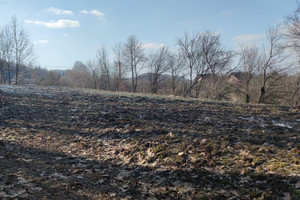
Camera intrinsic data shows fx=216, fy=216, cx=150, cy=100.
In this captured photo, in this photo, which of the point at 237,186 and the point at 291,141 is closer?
the point at 237,186

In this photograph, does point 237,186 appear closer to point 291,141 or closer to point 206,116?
point 291,141

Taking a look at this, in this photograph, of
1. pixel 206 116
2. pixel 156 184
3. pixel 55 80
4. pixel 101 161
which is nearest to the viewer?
pixel 156 184

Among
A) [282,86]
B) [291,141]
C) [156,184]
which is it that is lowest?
[156,184]

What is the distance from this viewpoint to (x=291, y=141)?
522 cm

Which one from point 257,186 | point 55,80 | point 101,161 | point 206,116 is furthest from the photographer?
point 55,80

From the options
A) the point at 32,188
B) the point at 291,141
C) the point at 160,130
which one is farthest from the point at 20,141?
the point at 291,141

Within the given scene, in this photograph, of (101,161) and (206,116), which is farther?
(206,116)

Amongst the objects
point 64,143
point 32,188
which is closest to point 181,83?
point 64,143

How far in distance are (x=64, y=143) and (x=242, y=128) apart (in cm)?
518

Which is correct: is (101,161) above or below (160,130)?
below

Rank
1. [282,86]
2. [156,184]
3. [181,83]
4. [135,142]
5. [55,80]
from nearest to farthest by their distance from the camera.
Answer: [156,184] < [135,142] < [282,86] < [181,83] < [55,80]

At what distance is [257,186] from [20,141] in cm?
599

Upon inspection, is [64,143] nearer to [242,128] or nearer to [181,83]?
[242,128]

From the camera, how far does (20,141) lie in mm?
6094
